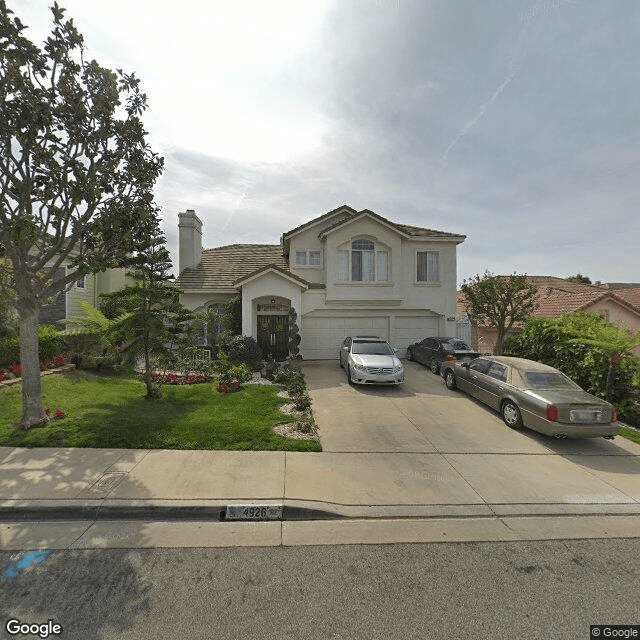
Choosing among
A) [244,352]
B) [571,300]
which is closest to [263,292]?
[244,352]

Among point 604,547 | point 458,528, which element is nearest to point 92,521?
point 458,528

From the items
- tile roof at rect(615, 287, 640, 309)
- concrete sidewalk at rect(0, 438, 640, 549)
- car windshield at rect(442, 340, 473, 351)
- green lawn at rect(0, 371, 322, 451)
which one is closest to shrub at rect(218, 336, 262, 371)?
green lawn at rect(0, 371, 322, 451)

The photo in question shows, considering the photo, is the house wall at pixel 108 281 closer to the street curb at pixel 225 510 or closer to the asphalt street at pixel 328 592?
the street curb at pixel 225 510

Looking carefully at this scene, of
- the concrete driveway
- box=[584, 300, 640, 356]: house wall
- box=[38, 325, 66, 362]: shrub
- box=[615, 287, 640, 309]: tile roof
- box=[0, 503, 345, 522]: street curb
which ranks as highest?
box=[615, 287, 640, 309]: tile roof

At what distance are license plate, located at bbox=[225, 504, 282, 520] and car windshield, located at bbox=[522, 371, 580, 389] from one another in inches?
250

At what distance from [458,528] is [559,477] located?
266cm

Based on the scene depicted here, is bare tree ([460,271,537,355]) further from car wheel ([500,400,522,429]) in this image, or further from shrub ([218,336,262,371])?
shrub ([218,336,262,371])

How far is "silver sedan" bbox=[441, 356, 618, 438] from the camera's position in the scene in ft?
21.1

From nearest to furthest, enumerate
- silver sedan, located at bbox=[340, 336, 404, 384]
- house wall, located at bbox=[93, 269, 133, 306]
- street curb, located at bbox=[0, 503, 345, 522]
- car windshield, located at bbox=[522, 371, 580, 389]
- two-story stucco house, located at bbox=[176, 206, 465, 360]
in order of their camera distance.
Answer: street curb, located at bbox=[0, 503, 345, 522] → car windshield, located at bbox=[522, 371, 580, 389] → silver sedan, located at bbox=[340, 336, 404, 384] → two-story stucco house, located at bbox=[176, 206, 465, 360] → house wall, located at bbox=[93, 269, 133, 306]

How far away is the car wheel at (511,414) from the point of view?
745 cm

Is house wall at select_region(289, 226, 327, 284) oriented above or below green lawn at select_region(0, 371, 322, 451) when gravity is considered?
above

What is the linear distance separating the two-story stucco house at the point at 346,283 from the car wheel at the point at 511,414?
8.91m

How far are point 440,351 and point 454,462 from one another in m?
7.92

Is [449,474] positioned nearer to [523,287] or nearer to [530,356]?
[530,356]
